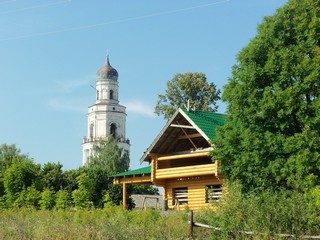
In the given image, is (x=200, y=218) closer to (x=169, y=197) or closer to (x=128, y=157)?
(x=169, y=197)

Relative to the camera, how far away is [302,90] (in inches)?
928

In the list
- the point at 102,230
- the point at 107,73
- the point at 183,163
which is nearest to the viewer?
the point at 102,230

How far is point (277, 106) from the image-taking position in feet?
77.6

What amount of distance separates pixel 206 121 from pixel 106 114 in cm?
6445

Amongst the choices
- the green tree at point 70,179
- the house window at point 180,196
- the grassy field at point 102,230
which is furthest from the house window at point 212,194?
the green tree at point 70,179

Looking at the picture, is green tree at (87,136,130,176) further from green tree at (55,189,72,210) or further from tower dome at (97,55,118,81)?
green tree at (55,189,72,210)

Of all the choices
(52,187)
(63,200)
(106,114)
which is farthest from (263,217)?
(106,114)

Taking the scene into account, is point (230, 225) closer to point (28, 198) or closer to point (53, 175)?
point (28, 198)

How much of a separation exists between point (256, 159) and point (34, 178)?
1952 cm

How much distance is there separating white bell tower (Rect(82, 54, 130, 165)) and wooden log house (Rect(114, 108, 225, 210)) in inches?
2291

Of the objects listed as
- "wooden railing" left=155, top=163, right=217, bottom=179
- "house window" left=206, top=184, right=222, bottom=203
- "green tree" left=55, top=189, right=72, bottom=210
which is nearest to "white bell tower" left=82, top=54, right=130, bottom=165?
"green tree" left=55, top=189, right=72, bottom=210

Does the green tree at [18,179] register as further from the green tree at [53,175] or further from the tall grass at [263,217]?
the tall grass at [263,217]

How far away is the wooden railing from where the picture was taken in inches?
1222

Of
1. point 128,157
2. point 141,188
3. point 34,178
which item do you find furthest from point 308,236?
point 128,157
